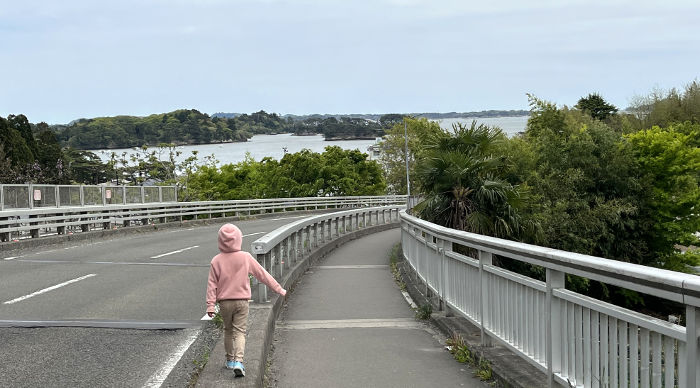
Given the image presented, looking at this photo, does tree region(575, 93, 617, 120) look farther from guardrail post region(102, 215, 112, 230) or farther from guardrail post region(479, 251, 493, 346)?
guardrail post region(479, 251, 493, 346)

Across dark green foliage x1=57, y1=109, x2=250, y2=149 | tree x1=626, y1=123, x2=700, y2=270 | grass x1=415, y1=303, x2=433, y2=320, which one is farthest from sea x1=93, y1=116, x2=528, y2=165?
grass x1=415, y1=303, x2=433, y2=320

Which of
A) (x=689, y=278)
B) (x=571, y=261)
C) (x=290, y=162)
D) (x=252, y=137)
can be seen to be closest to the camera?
(x=689, y=278)

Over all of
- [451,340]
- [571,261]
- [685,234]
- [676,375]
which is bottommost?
[685,234]

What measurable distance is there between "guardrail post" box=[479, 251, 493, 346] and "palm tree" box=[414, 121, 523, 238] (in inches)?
414

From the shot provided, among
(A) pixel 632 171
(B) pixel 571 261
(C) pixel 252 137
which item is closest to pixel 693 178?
(A) pixel 632 171

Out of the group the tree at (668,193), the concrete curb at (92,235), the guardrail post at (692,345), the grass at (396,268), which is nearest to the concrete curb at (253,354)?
the guardrail post at (692,345)

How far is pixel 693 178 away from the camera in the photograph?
42.4 meters

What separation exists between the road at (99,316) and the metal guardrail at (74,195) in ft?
18.3

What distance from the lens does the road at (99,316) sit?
6527mm

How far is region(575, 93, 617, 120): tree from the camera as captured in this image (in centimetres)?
9199

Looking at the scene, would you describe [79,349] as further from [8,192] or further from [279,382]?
[8,192]

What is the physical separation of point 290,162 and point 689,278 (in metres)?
75.0

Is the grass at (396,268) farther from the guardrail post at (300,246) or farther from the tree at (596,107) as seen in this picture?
the tree at (596,107)

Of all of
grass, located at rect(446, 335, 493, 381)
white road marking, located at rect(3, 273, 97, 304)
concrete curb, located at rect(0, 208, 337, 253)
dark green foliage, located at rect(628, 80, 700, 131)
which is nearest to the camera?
grass, located at rect(446, 335, 493, 381)
